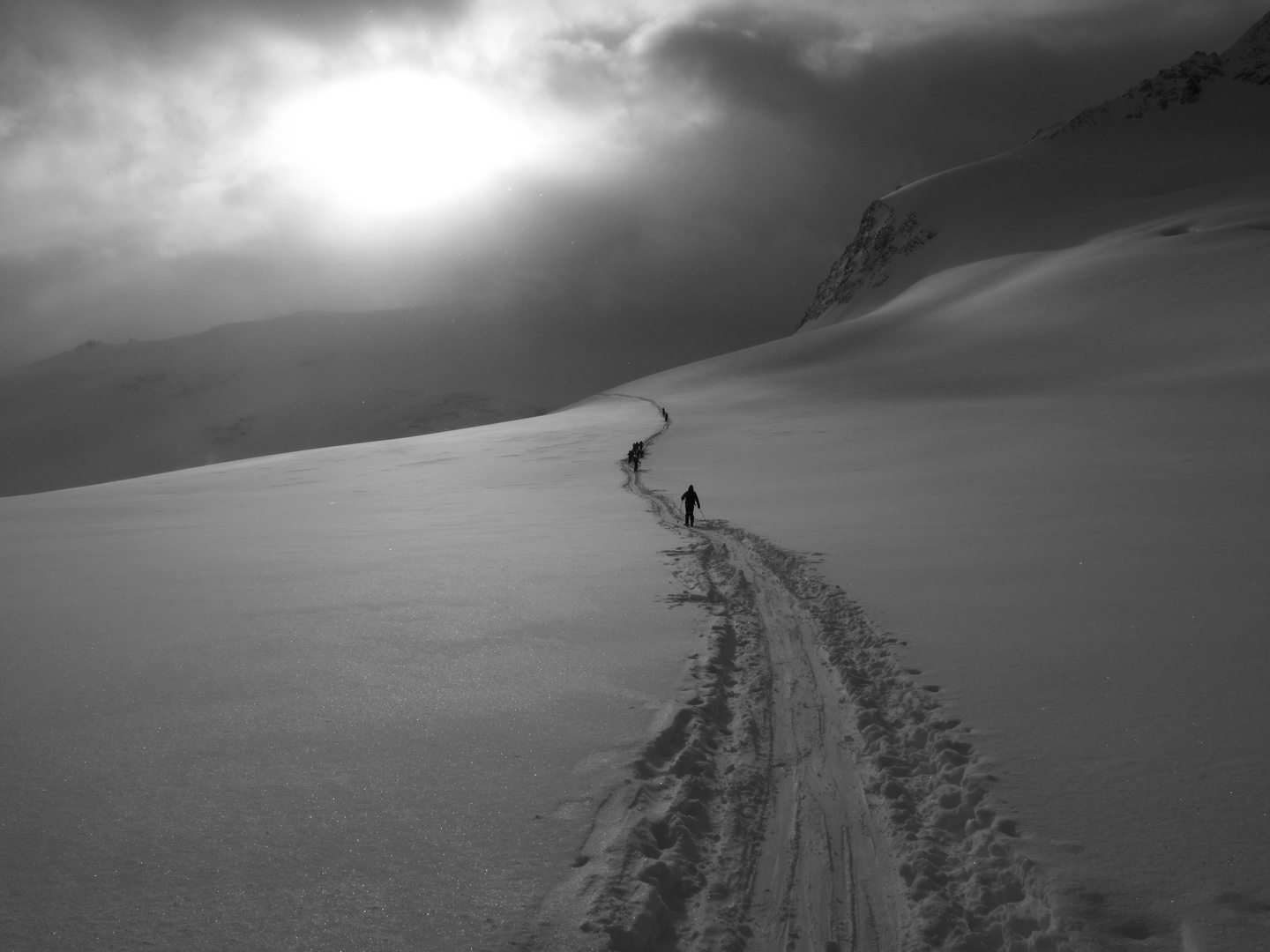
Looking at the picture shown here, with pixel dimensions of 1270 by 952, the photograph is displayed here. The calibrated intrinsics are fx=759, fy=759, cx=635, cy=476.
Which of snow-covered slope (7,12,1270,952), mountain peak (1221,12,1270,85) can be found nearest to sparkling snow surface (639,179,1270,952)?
snow-covered slope (7,12,1270,952)

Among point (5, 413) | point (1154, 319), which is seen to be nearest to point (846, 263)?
point (1154, 319)

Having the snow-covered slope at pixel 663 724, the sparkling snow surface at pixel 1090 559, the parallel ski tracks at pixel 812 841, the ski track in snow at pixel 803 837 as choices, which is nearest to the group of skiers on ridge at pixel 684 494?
the sparkling snow surface at pixel 1090 559

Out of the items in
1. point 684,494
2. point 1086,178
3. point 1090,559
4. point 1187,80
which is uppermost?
point 1187,80

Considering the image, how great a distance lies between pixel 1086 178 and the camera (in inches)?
4205

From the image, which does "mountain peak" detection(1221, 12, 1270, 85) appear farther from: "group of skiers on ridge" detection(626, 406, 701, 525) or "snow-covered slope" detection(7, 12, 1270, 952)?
"snow-covered slope" detection(7, 12, 1270, 952)

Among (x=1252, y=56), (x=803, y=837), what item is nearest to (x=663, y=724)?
(x=803, y=837)

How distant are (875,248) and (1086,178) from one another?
3693cm

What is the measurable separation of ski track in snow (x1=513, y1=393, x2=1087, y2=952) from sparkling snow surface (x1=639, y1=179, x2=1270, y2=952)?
0.34m

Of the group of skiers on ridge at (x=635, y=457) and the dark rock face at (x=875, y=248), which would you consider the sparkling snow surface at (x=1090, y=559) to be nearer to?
the group of skiers on ridge at (x=635, y=457)

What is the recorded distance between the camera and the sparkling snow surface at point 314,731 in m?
4.05

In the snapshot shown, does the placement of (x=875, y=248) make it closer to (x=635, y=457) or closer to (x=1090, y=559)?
(x=635, y=457)

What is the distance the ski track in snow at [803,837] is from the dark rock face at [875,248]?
12788 centimetres

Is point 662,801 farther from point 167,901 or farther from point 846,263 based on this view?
point 846,263

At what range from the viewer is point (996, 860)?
4430 mm
